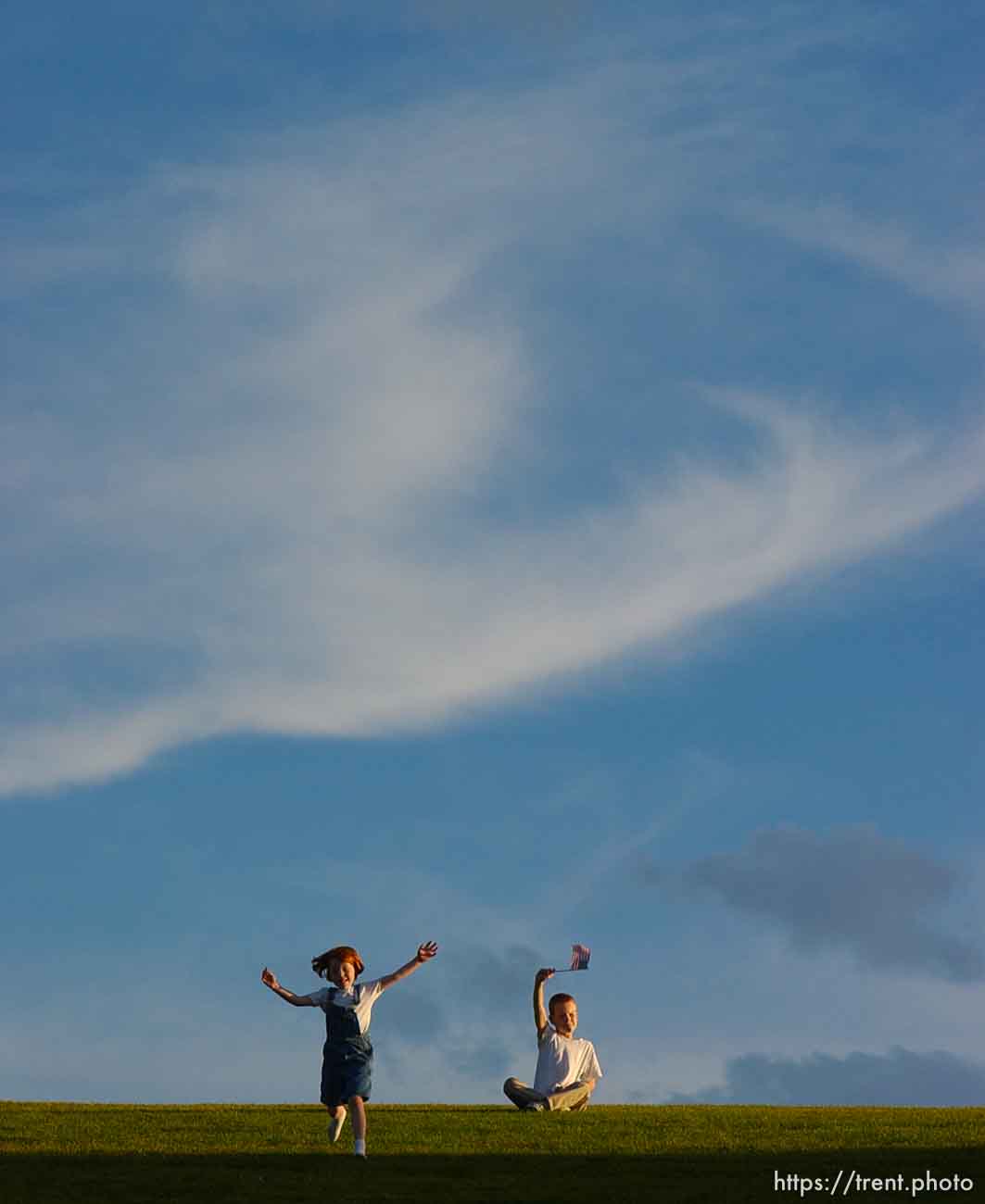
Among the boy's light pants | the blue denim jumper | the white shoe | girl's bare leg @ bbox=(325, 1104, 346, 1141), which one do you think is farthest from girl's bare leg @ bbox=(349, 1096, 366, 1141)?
the boy's light pants

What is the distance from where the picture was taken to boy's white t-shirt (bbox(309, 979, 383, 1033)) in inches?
1018

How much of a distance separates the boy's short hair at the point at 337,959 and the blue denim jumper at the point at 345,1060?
53 centimetres

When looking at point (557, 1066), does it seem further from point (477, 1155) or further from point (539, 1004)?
point (477, 1155)

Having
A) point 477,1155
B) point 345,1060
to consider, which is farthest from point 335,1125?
point 477,1155

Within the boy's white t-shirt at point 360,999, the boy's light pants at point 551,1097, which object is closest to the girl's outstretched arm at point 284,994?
the boy's white t-shirt at point 360,999

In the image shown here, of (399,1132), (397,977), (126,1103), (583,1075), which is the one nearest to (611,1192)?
(397,977)

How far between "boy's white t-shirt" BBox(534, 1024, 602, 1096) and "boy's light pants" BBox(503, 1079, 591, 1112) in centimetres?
10

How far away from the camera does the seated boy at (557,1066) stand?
109 ft

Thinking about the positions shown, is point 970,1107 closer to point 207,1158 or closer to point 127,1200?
point 207,1158

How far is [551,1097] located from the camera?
33031 mm

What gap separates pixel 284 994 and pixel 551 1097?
8.69 meters

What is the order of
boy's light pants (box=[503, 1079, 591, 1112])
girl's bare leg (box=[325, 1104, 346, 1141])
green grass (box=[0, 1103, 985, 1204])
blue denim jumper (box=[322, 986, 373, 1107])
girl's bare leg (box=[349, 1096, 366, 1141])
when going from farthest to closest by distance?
boy's light pants (box=[503, 1079, 591, 1112])
girl's bare leg (box=[325, 1104, 346, 1141])
blue denim jumper (box=[322, 986, 373, 1107])
girl's bare leg (box=[349, 1096, 366, 1141])
green grass (box=[0, 1103, 985, 1204])

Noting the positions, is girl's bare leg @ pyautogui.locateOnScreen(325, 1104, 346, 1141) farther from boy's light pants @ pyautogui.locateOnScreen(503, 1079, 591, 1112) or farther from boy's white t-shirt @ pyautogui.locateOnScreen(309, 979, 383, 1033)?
boy's light pants @ pyautogui.locateOnScreen(503, 1079, 591, 1112)

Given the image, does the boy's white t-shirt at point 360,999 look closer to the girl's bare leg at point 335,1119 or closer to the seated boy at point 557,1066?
the girl's bare leg at point 335,1119
